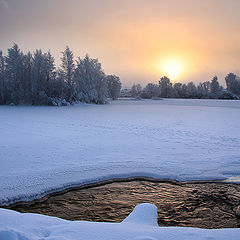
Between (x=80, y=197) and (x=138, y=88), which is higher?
(x=138, y=88)

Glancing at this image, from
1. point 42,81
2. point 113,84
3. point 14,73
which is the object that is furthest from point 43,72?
point 113,84

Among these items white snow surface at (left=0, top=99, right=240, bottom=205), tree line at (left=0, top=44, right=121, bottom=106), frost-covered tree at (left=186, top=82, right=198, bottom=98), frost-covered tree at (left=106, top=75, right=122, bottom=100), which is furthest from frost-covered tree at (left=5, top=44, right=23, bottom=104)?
frost-covered tree at (left=186, top=82, right=198, bottom=98)

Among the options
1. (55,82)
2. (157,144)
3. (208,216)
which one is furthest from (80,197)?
(55,82)

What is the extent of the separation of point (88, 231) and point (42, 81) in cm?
4184

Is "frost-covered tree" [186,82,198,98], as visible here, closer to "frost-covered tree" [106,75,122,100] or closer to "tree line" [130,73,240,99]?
"tree line" [130,73,240,99]

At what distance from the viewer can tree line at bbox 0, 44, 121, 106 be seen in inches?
1532

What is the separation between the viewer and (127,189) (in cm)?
426

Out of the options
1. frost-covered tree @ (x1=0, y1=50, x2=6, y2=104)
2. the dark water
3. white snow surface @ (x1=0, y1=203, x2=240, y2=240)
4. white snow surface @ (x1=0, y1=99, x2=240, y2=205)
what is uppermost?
frost-covered tree @ (x1=0, y1=50, x2=6, y2=104)

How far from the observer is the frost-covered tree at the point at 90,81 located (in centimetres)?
4219

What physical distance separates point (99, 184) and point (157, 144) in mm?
3687

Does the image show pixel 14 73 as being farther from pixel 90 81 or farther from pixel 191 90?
pixel 191 90

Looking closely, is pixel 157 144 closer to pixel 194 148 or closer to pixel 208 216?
pixel 194 148

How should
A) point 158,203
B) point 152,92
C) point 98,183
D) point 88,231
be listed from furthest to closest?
point 152,92 < point 98,183 < point 158,203 < point 88,231

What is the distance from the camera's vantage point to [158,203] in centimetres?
366
